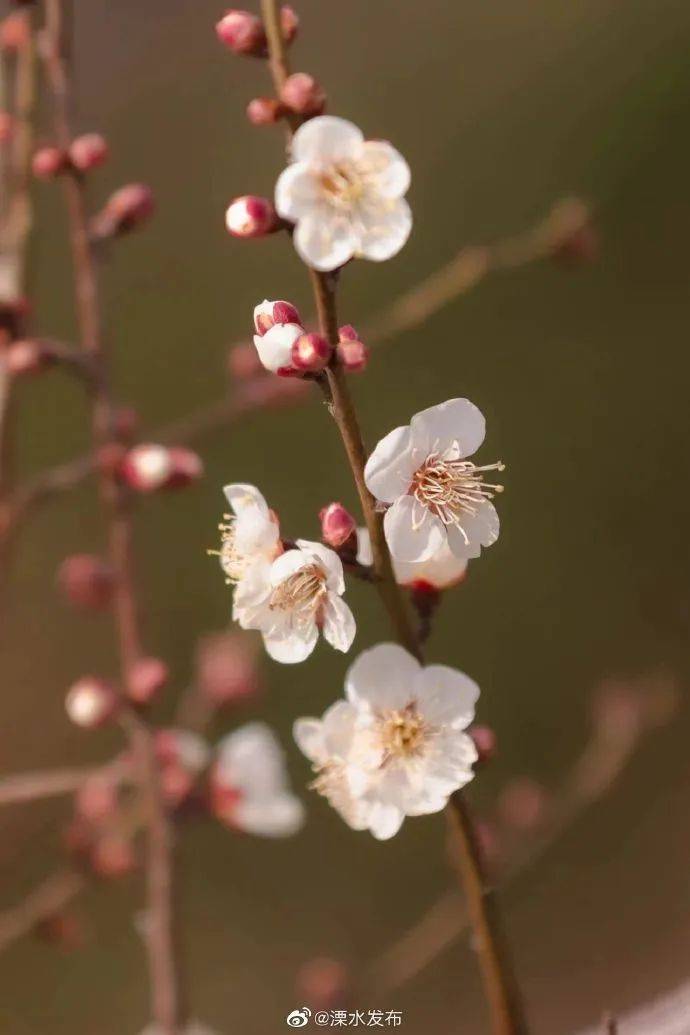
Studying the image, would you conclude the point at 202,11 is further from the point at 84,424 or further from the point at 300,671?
the point at 300,671

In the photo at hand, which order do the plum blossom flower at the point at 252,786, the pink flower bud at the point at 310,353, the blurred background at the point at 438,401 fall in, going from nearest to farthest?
the pink flower bud at the point at 310,353 → the plum blossom flower at the point at 252,786 → the blurred background at the point at 438,401

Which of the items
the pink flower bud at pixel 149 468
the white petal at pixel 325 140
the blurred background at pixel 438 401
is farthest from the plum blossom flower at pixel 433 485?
the blurred background at pixel 438 401

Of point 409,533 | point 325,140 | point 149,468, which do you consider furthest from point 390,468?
point 149,468

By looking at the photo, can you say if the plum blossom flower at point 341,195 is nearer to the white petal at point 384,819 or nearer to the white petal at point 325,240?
the white petal at point 325,240

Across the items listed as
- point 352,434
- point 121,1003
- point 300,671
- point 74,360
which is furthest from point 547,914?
point 352,434

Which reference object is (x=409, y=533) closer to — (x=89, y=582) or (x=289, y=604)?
(x=289, y=604)

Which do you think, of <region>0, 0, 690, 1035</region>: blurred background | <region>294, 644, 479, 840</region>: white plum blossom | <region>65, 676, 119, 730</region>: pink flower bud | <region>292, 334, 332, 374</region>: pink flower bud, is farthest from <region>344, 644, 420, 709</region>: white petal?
A: <region>0, 0, 690, 1035</region>: blurred background
